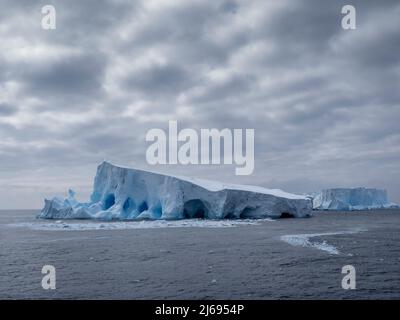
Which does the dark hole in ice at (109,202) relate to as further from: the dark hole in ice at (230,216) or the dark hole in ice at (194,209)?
the dark hole in ice at (230,216)

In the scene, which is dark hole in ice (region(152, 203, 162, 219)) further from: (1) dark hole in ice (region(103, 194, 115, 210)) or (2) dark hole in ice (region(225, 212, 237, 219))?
(2) dark hole in ice (region(225, 212, 237, 219))

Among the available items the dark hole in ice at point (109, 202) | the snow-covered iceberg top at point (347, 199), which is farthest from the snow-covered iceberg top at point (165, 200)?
the snow-covered iceberg top at point (347, 199)

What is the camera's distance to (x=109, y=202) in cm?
3578

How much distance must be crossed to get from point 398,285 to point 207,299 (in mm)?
4144

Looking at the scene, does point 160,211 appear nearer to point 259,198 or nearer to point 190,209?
point 190,209

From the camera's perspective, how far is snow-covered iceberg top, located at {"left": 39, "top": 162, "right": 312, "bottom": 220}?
3020 centimetres

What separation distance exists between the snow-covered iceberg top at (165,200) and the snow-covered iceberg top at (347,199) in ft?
103

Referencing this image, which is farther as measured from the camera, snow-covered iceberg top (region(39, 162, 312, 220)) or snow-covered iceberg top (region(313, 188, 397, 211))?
snow-covered iceberg top (region(313, 188, 397, 211))

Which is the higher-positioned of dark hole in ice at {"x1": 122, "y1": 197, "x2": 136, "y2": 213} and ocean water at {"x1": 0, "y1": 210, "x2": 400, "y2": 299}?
dark hole in ice at {"x1": 122, "y1": 197, "x2": 136, "y2": 213}

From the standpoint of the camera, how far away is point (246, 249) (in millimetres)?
14141

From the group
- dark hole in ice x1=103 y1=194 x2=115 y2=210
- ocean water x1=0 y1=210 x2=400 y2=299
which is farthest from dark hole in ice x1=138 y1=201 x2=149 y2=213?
ocean water x1=0 y1=210 x2=400 y2=299

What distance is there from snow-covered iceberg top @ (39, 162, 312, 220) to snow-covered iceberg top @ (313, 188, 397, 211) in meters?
31.5

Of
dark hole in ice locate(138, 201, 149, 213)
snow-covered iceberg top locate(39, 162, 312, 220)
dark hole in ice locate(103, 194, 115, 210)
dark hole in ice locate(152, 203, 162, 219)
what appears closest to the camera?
snow-covered iceberg top locate(39, 162, 312, 220)

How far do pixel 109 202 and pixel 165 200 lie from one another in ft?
24.4
